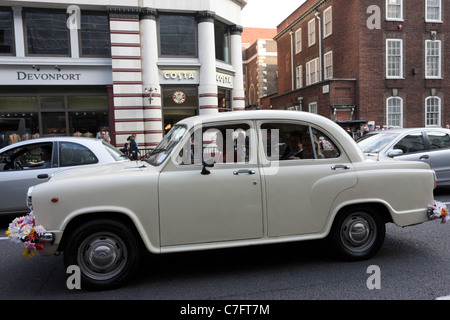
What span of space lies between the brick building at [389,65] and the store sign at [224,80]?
27.0ft

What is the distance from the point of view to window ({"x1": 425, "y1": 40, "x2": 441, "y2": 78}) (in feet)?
83.8

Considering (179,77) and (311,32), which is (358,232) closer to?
(179,77)

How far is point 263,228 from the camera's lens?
4.12 meters

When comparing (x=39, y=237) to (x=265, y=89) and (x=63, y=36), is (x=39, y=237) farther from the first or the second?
(x=265, y=89)

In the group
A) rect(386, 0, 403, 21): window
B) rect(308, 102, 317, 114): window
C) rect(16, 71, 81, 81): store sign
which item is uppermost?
rect(386, 0, 403, 21): window

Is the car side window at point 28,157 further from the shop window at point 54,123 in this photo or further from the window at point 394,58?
the window at point 394,58

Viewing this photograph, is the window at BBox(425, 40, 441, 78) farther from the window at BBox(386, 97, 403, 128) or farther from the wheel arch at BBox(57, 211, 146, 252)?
the wheel arch at BBox(57, 211, 146, 252)

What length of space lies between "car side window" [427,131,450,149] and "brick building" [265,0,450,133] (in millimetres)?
15013

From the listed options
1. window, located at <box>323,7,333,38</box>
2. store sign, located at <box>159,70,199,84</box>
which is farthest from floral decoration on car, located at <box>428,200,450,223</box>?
window, located at <box>323,7,333,38</box>

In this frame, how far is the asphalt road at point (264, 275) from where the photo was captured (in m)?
3.69

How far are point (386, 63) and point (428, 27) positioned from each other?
418cm

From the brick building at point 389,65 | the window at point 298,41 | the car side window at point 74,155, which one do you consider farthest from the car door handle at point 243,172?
the window at point 298,41
